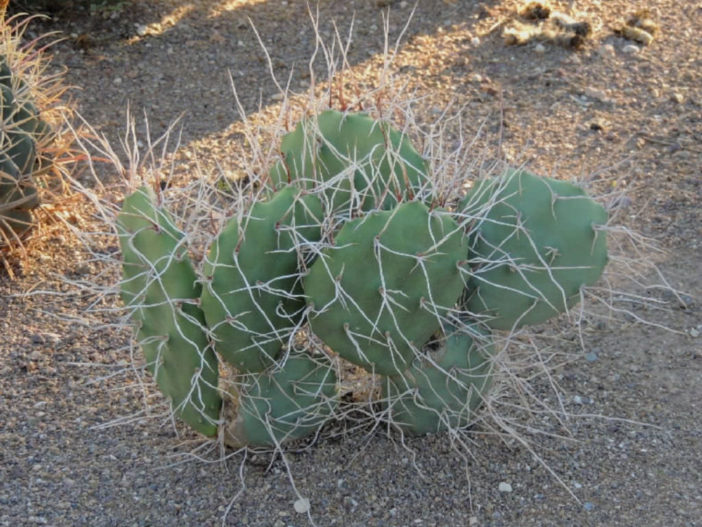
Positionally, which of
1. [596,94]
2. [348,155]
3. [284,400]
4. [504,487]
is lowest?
[596,94]

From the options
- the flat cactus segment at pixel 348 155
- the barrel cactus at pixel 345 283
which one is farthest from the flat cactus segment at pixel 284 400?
the flat cactus segment at pixel 348 155

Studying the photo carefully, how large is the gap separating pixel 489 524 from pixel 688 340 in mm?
1209

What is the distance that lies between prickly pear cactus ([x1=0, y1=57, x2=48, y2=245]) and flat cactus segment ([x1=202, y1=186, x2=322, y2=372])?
4.68 ft

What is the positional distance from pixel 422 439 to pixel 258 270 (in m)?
0.76

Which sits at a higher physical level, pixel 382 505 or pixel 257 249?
pixel 257 249

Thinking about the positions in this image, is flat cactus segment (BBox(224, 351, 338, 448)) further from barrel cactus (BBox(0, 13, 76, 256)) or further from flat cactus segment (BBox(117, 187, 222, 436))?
barrel cactus (BBox(0, 13, 76, 256))

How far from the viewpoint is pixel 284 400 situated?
8.32 ft

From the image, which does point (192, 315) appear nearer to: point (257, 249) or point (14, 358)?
point (257, 249)

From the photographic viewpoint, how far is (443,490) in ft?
8.41

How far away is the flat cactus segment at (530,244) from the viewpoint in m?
2.40

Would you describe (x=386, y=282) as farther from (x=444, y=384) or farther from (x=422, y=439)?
(x=422, y=439)

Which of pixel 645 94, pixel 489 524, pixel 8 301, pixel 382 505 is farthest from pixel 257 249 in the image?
pixel 645 94

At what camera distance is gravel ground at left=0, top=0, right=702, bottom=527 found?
99.1 inches

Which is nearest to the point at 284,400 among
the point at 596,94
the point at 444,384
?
the point at 444,384
